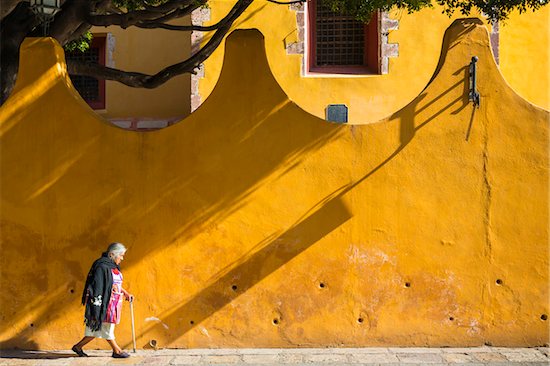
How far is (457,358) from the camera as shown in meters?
7.66

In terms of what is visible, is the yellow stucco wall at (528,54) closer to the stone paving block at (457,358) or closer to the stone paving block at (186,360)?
the stone paving block at (457,358)

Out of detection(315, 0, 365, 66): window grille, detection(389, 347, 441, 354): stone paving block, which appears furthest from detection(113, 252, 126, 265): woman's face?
detection(315, 0, 365, 66): window grille

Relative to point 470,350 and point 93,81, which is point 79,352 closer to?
point 470,350

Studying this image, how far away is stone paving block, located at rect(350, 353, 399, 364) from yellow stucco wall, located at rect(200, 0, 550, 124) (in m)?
6.46

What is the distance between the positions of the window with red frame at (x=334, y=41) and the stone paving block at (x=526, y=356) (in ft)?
24.8

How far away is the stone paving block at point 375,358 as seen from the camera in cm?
757

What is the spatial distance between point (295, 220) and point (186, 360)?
1962mm

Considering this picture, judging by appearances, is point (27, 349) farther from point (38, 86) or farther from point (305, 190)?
point (305, 190)

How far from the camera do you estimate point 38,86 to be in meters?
8.64

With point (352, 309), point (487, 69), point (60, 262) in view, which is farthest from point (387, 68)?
point (60, 262)

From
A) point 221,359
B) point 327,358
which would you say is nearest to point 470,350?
point 327,358

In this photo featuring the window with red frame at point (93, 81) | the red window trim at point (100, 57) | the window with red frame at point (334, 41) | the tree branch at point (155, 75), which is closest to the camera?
the tree branch at point (155, 75)

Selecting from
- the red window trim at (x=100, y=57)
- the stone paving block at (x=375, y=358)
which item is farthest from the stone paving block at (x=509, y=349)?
the red window trim at (x=100, y=57)

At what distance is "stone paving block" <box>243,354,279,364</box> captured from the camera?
7.69 metres
